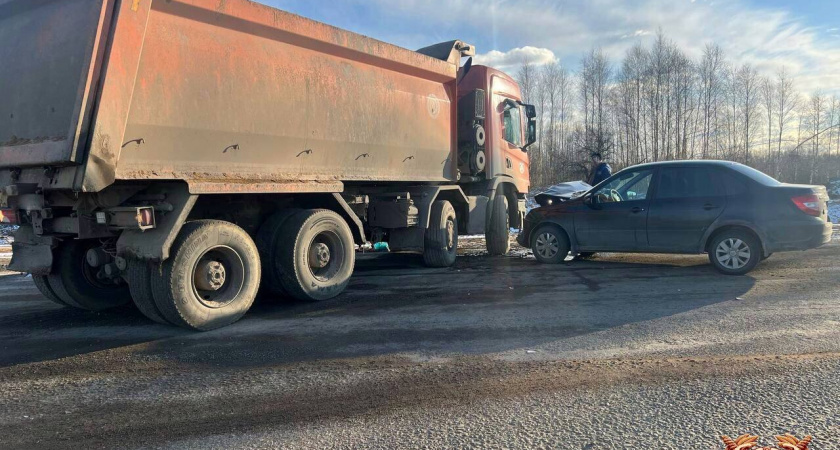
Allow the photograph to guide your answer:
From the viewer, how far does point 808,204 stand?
6898 mm

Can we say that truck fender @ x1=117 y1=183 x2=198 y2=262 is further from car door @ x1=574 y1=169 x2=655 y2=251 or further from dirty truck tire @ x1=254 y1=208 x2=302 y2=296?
car door @ x1=574 y1=169 x2=655 y2=251

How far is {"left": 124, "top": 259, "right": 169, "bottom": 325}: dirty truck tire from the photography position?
4.84 metres

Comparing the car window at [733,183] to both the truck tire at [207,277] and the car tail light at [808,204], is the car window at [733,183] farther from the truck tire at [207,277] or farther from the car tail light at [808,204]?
the truck tire at [207,277]

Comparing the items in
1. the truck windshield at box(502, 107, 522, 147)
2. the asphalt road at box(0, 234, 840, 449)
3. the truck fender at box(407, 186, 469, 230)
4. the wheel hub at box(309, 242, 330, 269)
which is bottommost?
the asphalt road at box(0, 234, 840, 449)

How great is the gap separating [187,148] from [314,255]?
6.69 feet

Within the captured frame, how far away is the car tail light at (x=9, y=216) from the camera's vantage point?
518 centimetres

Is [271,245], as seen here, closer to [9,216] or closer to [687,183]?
[9,216]

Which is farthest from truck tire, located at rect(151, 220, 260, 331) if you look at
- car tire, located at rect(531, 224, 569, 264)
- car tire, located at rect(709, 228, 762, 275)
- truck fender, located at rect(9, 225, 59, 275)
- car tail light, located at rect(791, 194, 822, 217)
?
car tail light, located at rect(791, 194, 822, 217)

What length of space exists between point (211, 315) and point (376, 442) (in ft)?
9.62

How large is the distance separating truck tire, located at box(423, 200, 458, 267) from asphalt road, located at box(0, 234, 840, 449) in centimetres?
222

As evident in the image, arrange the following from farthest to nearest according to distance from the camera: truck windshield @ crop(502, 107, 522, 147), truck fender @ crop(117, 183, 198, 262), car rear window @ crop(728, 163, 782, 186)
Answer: truck windshield @ crop(502, 107, 522, 147)
car rear window @ crop(728, 163, 782, 186)
truck fender @ crop(117, 183, 198, 262)

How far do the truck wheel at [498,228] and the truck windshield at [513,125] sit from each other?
4.03ft

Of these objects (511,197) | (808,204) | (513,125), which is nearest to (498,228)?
(511,197)

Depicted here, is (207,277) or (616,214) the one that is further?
(616,214)
